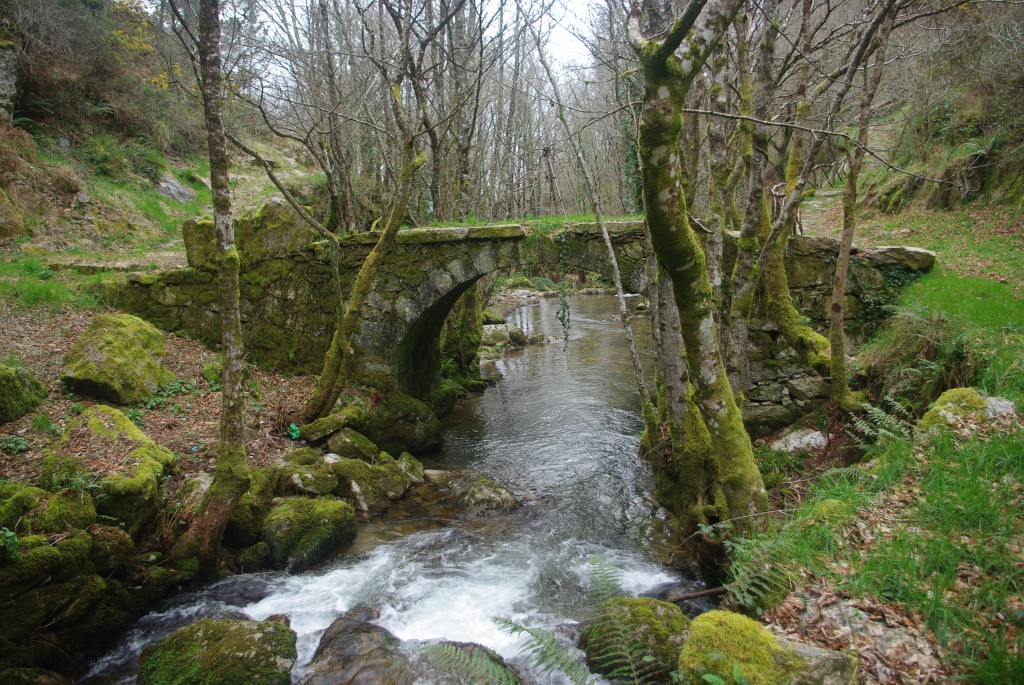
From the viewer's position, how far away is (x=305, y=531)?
20.2 feet

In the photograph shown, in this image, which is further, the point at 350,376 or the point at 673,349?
the point at 350,376

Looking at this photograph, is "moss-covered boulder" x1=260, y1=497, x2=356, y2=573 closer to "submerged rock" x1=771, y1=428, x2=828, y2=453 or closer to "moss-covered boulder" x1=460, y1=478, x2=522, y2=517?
"moss-covered boulder" x1=460, y1=478, x2=522, y2=517

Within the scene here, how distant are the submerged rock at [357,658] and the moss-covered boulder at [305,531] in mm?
1283

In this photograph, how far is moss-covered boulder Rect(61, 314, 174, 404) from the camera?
22.7ft

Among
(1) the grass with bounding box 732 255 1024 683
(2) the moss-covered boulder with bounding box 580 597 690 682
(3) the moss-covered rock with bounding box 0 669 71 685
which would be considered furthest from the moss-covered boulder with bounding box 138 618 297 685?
(1) the grass with bounding box 732 255 1024 683

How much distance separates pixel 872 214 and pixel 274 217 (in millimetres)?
14021

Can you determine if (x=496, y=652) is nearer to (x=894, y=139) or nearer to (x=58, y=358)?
(x=58, y=358)

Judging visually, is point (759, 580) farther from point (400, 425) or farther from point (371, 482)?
point (400, 425)

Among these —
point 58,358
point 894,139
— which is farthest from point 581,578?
point 894,139

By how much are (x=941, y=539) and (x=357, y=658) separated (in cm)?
409

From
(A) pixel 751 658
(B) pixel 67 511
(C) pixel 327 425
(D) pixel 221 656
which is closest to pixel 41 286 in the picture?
(C) pixel 327 425

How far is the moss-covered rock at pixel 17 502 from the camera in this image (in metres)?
4.45

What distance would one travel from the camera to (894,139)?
14414mm

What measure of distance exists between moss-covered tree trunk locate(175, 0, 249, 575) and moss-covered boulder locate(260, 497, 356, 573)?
0.62m
